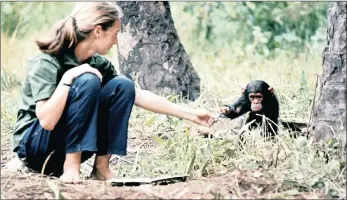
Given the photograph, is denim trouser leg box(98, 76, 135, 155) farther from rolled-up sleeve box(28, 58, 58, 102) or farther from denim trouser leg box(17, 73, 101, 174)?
rolled-up sleeve box(28, 58, 58, 102)

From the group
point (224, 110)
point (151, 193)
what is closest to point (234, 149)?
point (224, 110)

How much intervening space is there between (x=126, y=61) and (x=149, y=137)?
4.34 feet

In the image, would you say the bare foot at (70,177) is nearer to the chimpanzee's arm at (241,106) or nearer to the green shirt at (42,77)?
the green shirt at (42,77)

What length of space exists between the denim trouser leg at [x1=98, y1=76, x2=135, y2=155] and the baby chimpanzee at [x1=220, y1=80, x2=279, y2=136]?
1.24 metres

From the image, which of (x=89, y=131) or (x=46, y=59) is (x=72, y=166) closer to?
(x=89, y=131)

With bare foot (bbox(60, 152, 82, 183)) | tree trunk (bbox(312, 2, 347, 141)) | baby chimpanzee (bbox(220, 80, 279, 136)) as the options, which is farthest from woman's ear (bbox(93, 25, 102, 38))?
baby chimpanzee (bbox(220, 80, 279, 136))

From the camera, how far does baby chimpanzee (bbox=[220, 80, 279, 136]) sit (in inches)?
212

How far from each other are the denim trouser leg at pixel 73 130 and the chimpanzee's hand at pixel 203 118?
2.05ft

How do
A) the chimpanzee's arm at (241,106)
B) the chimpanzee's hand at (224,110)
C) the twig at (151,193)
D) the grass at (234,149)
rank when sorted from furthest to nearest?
1. the chimpanzee's arm at (241,106)
2. the chimpanzee's hand at (224,110)
3. the grass at (234,149)
4. the twig at (151,193)

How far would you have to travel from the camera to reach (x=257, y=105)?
5410 mm

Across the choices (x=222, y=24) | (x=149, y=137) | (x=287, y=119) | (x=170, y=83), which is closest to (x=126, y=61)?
(x=170, y=83)

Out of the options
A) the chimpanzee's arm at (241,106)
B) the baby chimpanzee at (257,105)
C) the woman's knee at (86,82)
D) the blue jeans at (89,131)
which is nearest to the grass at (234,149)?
the baby chimpanzee at (257,105)

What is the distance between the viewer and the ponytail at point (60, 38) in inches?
162

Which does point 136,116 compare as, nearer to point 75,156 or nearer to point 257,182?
point 75,156
